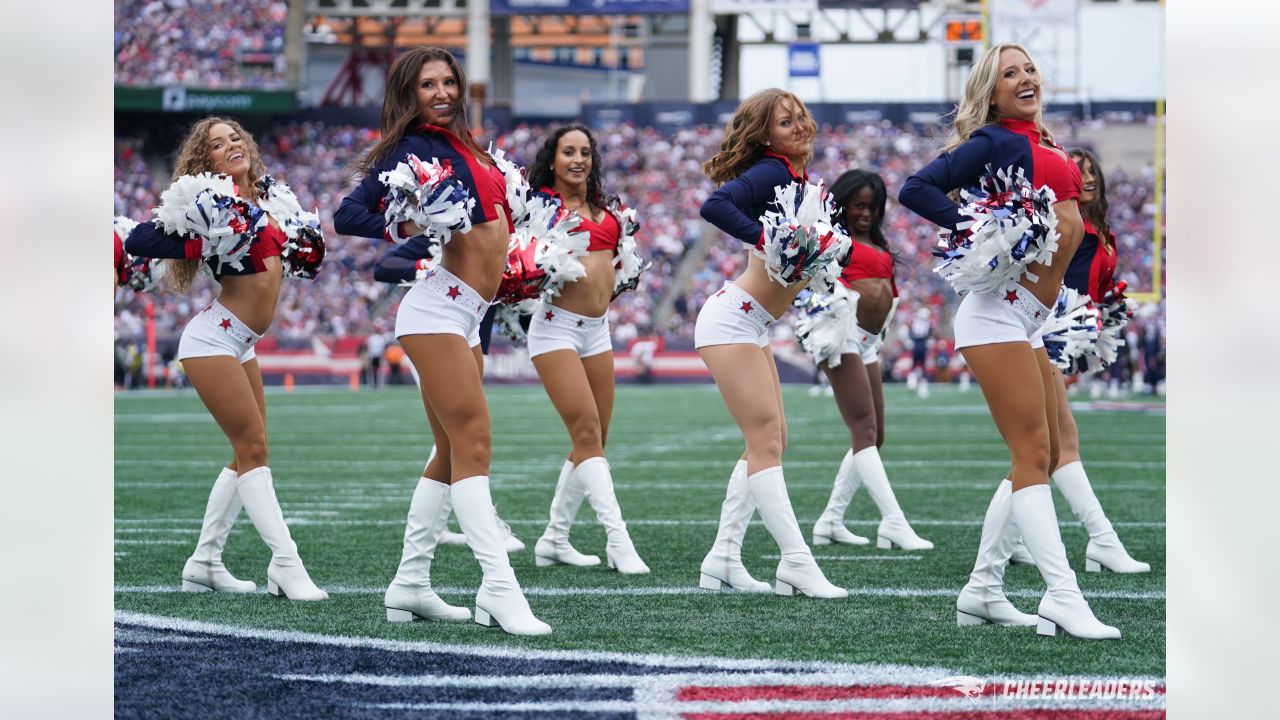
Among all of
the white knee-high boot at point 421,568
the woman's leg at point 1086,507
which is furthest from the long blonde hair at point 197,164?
the woman's leg at point 1086,507

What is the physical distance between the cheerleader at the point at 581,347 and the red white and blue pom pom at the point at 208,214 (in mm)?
1279

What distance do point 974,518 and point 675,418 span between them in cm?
896

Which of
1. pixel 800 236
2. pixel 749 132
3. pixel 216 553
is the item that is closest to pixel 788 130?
pixel 749 132

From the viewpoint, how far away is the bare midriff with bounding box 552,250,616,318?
17.6 feet

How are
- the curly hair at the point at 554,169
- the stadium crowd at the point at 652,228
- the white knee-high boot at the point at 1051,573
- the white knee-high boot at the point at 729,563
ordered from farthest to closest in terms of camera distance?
1. the stadium crowd at the point at 652,228
2. the curly hair at the point at 554,169
3. the white knee-high boot at the point at 729,563
4. the white knee-high boot at the point at 1051,573

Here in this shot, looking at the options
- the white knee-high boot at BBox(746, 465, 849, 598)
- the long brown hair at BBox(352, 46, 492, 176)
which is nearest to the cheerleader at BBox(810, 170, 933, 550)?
the white knee-high boot at BBox(746, 465, 849, 598)

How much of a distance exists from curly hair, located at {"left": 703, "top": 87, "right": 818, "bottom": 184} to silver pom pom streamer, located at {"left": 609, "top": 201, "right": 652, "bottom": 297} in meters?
1.05

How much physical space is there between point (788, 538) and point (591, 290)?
4.82 ft

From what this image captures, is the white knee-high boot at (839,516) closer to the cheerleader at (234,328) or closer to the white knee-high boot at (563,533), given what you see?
the white knee-high boot at (563,533)

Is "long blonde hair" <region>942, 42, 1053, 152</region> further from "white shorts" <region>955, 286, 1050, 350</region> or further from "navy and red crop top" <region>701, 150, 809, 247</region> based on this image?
"navy and red crop top" <region>701, 150, 809, 247</region>

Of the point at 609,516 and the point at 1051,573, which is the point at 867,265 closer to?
the point at 609,516

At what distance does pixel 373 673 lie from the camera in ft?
10.6

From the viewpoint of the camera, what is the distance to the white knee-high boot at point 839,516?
5969mm
